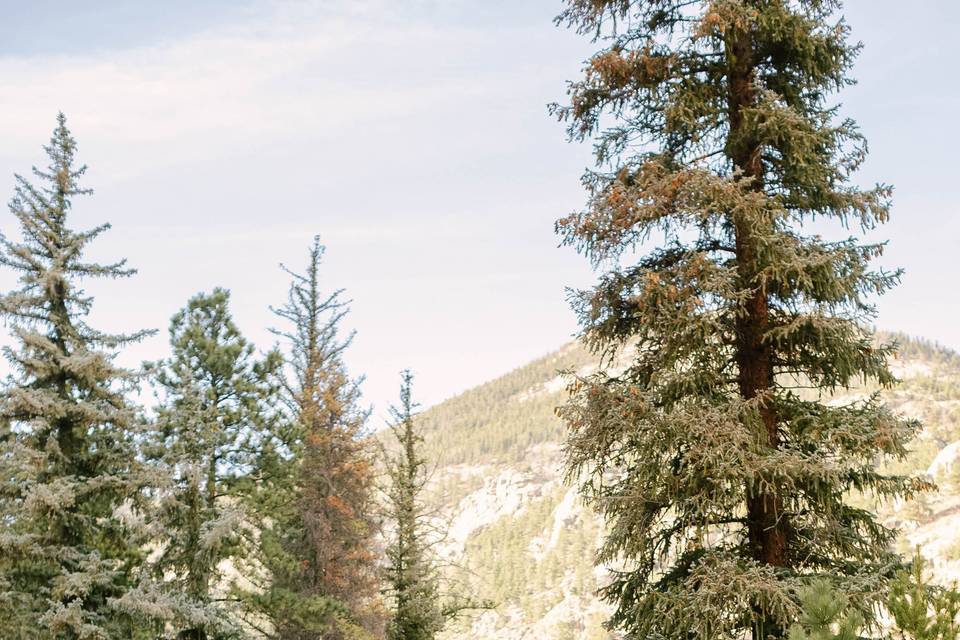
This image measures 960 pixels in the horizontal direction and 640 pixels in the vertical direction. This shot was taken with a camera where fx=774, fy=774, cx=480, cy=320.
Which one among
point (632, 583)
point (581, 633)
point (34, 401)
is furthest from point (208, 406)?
point (581, 633)

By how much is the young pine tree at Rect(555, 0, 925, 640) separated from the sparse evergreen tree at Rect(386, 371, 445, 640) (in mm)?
10018

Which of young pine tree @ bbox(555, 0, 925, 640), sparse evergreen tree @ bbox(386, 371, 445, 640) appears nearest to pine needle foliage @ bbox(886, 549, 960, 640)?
young pine tree @ bbox(555, 0, 925, 640)

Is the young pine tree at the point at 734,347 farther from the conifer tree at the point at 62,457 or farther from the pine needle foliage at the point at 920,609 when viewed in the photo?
the conifer tree at the point at 62,457

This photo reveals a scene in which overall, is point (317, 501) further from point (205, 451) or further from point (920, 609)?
point (920, 609)

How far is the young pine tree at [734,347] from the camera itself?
695 cm

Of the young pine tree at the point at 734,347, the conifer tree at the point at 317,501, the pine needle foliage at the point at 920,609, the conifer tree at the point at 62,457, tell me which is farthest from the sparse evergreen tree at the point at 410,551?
→ the pine needle foliage at the point at 920,609

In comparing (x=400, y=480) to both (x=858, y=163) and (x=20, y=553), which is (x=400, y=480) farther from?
(x=858, y=163)

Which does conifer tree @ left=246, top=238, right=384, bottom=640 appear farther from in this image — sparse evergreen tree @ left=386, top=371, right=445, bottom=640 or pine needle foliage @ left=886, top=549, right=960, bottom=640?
pine needle foliage @ left=886, top=549, right=960, bottom=640

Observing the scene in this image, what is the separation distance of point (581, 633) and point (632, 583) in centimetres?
15644

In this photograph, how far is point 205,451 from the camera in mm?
16344

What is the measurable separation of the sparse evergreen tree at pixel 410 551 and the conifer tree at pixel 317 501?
1.32 metres

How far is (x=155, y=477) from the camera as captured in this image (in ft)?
47.8

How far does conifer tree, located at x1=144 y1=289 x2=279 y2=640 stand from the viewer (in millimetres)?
15133

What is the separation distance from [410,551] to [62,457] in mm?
7439
